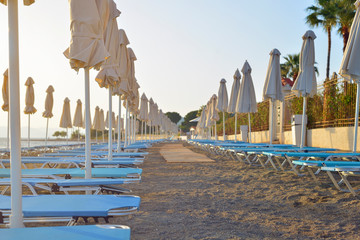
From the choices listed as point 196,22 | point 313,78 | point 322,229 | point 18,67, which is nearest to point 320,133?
point 313,78

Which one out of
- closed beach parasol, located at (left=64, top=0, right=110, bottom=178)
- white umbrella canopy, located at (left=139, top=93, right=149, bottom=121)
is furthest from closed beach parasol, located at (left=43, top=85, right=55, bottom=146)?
closed beach parasol, located at (left=64, top=0, right=110, bottom=178)

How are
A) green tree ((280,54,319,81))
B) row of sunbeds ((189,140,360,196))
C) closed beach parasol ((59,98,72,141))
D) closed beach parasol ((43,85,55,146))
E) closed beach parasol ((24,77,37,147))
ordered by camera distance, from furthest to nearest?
green tree ((280,54,319,81)), closed beach parasol ((59,98,72,141)), closed beach parasol ((43,85,55,146)), closed beach parasol ((24,77,37,147)), row of sunbeds ((189,140,360,196))

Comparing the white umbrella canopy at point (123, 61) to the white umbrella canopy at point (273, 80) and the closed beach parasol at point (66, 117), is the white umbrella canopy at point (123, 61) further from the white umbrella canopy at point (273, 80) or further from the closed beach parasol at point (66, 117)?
the closed beach parasol at point (66, 117)

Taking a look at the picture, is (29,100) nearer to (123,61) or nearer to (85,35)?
(123,61)

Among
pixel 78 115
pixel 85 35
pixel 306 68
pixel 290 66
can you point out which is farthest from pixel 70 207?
pixel 290 66

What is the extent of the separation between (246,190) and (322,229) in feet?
6.59

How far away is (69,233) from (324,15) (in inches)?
821

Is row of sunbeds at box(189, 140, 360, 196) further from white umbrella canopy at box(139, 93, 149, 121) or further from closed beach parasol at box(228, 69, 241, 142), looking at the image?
white umbrella canopy at box(139, 93, 149, 121)

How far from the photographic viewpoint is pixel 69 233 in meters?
1.92

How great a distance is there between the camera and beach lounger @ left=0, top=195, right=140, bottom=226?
2350 millimetres

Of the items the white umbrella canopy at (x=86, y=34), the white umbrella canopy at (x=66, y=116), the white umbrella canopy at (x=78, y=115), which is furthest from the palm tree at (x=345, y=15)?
the white umbrella canopy at (x=86, y=34)

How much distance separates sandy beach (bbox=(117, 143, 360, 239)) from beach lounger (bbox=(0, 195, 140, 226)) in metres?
0.53

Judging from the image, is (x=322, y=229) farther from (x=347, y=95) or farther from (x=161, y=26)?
(x=161, y=26)

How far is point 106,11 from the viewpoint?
393 cm
